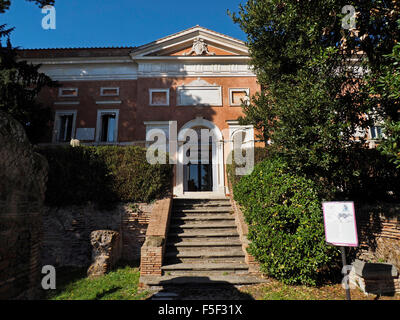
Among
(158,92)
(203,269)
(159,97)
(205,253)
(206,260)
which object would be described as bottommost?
(203,269)

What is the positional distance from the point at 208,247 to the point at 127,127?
8.61 m

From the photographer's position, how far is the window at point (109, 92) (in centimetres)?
1275

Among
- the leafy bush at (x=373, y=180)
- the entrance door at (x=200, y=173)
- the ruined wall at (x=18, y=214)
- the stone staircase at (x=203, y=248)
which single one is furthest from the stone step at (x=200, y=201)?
the ruined wall at (x=18, y=214)

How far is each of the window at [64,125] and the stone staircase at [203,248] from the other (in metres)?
8.49

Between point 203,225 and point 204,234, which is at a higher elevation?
point 203,225

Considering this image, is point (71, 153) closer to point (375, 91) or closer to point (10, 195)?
point (10, 195)

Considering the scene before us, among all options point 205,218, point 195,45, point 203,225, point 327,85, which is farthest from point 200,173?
point 327,85

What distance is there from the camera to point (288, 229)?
523cm

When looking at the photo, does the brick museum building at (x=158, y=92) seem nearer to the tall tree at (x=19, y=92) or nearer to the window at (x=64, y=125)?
the window at (x=64, y=125)

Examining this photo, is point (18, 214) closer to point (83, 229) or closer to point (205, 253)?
point (83, 229)

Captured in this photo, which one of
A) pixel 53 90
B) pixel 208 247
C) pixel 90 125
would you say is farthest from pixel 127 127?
pixel 208 247

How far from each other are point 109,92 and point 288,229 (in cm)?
1195

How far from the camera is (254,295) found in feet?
15.1

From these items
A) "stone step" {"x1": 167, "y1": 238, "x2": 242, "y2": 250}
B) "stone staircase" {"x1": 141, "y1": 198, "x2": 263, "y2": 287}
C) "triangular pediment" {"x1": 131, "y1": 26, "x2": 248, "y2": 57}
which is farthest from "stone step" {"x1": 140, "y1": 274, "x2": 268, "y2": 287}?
"triangular pediment" {"x1": 131, "y1": 26, "x2": 248, "y2": 57}
